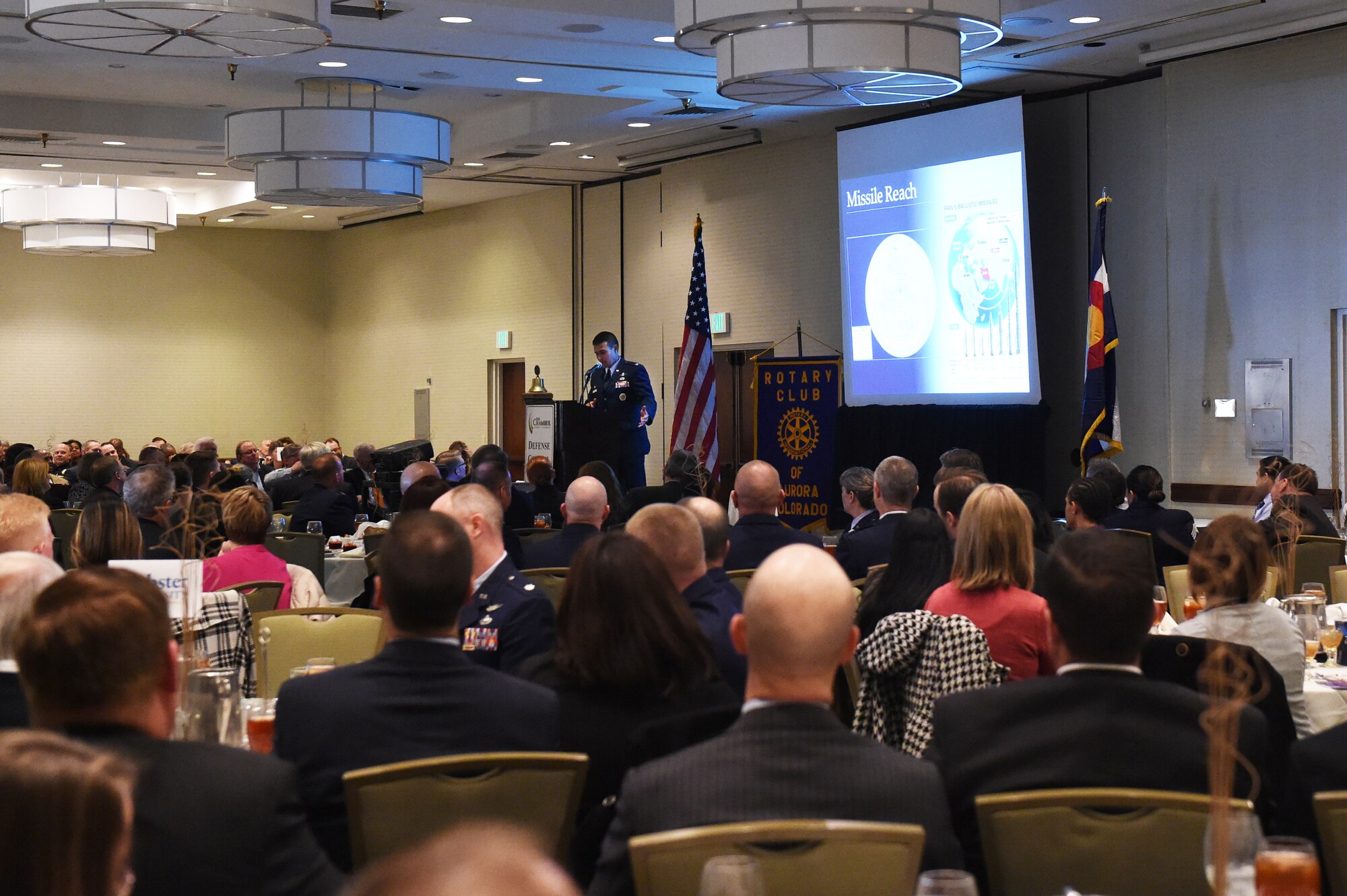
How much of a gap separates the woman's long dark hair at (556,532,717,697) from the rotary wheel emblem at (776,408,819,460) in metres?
→ 10.1

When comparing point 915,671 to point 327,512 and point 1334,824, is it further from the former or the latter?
point 327,512

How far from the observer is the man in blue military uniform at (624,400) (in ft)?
40.2

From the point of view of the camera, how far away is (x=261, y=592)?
17.8ft

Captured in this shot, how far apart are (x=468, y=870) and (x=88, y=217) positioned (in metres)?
16.8

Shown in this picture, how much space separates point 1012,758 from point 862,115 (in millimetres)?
10970

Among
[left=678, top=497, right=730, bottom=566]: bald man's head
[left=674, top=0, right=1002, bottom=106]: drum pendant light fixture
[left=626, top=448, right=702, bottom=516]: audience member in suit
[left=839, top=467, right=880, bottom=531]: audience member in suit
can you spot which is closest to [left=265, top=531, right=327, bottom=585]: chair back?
[left=626, top=448, right=702, bottom=516]: audience member in suit

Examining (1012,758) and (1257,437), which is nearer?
(1012,758)

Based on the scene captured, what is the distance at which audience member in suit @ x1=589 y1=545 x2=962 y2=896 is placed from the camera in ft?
7.57

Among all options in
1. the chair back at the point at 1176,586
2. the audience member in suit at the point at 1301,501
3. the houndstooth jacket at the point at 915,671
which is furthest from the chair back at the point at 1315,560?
the houndstooth jacket at the point at 915,671

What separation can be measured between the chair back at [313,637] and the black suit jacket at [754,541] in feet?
6.79

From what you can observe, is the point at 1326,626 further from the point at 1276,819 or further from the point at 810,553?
the point at 810,553

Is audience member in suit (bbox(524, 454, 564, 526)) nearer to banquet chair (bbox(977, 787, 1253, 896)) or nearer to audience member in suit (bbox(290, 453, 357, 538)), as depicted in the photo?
audience member in suit (bbox(290, 453, 357, 538))

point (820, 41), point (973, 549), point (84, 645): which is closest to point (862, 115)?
point (820, 41)

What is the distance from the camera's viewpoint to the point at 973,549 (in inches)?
160
